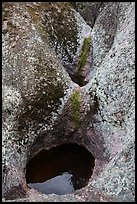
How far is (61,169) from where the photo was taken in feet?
57.7

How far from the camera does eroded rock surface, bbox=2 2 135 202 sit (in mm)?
Answer: 16156

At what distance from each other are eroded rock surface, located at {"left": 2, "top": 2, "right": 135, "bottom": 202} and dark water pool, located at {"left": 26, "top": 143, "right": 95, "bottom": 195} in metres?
0.33

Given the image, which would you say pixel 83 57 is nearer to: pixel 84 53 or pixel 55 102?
pixel 84 53

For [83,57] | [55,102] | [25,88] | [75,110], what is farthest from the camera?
[83,57]

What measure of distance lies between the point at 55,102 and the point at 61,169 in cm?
263

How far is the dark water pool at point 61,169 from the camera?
664 inches

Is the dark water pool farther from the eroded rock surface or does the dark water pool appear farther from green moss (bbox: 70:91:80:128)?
green moss (bbox: 70:91:80:128)

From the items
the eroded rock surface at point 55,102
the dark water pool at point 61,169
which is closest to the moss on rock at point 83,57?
the eroded rock surface at point 55,102

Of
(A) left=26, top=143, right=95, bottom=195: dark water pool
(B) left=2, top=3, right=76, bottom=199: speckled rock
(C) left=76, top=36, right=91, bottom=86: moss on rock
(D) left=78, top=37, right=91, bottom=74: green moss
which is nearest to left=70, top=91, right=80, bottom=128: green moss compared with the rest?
(B) left=2, top=3, right=76, bottom=199: speckled rock

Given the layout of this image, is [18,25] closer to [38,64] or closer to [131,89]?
[38,64]

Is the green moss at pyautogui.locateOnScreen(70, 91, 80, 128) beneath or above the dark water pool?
above

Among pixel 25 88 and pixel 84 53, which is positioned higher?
pixel 25 88

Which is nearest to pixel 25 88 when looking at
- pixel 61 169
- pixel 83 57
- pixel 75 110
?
pixel 75 110

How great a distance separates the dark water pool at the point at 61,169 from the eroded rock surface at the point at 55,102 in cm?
33
